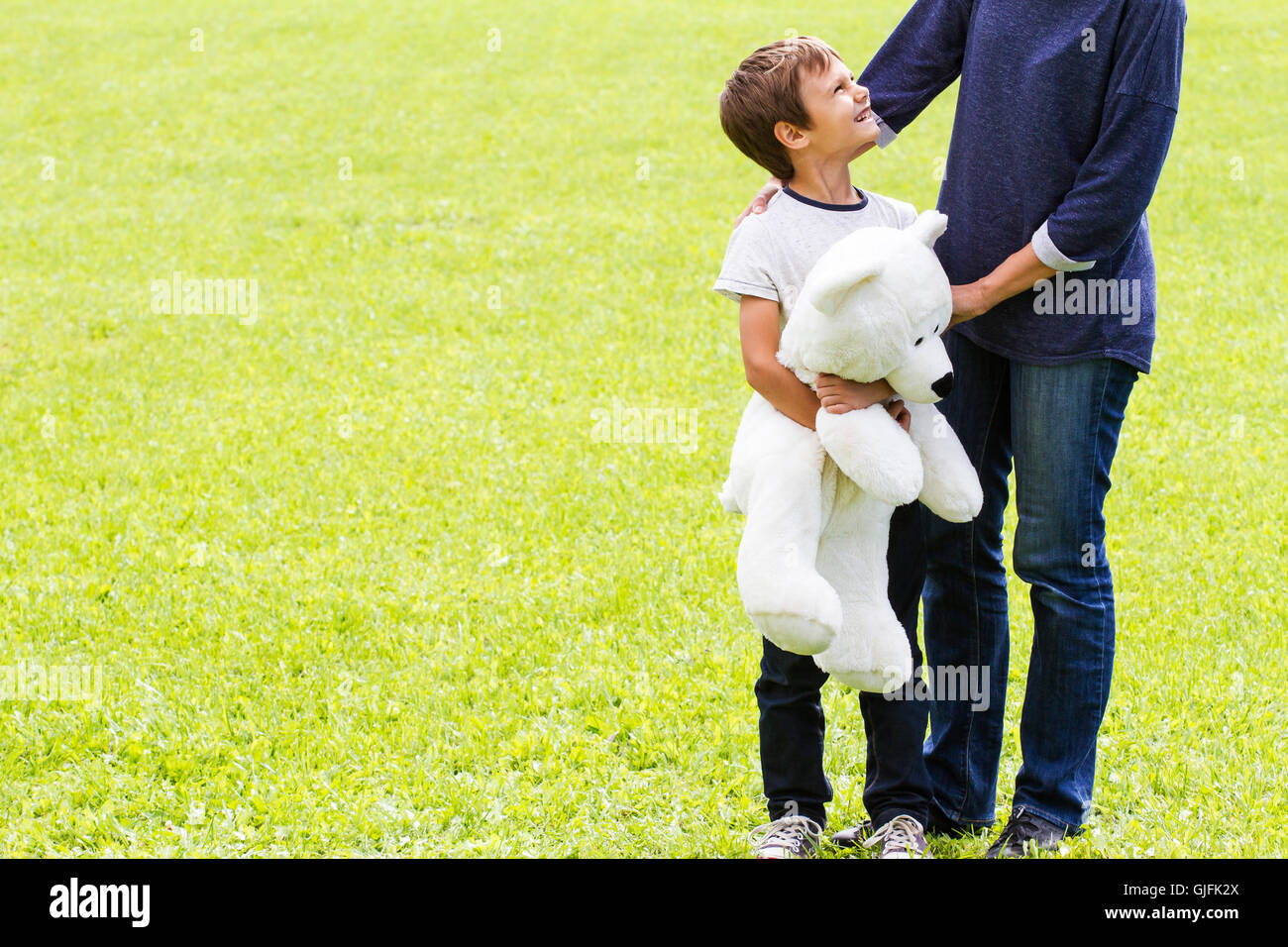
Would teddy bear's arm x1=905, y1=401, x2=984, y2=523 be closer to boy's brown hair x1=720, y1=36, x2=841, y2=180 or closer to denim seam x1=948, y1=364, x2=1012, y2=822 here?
denim seam x1=948, y1=364, x2=1012, y2=822

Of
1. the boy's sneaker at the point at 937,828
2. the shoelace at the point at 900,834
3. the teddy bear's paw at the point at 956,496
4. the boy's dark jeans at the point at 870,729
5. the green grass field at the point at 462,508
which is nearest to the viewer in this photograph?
the teddy bear's paw at the point at 956,496

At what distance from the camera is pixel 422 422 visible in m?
7.56

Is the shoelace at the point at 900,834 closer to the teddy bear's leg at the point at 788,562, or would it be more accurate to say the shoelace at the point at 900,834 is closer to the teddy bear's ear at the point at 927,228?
the teddy bear's leg at the point at 788,562

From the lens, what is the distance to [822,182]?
3195 millimetres

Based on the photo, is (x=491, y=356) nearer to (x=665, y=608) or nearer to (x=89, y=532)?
(x=89, y=532)

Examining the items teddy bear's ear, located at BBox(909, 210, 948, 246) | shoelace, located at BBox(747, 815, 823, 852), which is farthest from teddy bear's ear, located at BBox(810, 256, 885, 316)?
shoelace, located at BBox(747, 815, 823, 852)

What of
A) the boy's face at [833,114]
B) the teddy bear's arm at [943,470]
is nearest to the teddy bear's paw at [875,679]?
the teddy bear's arm at [943,470]

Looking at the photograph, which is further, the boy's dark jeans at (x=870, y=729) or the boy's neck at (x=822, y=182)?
the boy's dark jeans at (x=870, y=729)

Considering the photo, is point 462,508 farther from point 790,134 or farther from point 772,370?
point 790,134

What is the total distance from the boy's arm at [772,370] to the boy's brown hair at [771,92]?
0.40 m

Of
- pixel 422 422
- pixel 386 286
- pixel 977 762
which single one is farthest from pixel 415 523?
pixel 386 286

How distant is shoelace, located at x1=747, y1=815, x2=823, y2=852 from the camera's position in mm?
3582

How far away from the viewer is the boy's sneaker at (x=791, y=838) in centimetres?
357

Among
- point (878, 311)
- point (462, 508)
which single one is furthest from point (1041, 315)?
point (462, 508)
